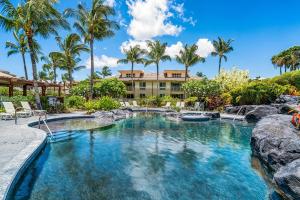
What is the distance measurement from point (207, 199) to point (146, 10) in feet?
64.4

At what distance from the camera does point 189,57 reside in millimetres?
44531

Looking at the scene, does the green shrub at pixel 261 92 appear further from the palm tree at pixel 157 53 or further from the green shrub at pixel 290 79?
the palm tree at pixel 157 53

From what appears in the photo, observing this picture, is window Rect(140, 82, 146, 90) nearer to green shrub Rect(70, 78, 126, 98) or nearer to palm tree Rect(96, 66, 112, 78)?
Result: green shrub Rect(70, 78, 126, 98)

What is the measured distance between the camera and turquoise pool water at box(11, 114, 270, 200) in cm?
555

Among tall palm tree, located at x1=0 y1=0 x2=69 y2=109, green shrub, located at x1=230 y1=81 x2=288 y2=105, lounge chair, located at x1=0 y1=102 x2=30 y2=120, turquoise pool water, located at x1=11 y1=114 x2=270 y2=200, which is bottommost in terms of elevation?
turquoise pool water, located at x1=11 y1=114 x2=270 y2=200

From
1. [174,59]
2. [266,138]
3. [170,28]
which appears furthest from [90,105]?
[174,59]

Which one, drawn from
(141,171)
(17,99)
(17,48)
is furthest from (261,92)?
(17,48)

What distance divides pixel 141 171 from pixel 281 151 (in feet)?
14.2

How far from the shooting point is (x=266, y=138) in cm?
825

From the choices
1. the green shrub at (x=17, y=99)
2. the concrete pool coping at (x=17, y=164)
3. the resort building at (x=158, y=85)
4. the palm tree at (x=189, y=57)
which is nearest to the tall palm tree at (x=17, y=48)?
the green shrub at (x=17, y=99)

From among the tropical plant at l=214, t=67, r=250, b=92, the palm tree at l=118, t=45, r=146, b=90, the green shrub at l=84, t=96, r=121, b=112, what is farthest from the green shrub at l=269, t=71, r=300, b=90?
the palm tree at l=118, t=45, r=146, b=90

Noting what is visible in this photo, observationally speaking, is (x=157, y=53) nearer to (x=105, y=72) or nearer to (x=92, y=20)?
(x=92, y=20)

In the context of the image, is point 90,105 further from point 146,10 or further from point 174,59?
point 174,59

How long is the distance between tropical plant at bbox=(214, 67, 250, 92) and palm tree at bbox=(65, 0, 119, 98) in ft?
60.3
